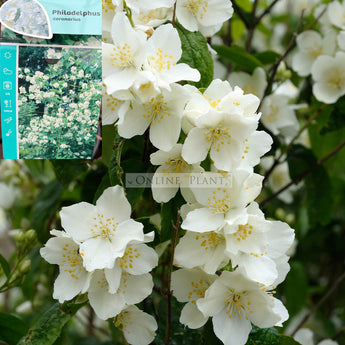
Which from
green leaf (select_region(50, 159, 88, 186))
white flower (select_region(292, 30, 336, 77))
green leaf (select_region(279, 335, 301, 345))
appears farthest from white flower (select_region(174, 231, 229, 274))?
white flower (select_region(292, 30, 336, 77))

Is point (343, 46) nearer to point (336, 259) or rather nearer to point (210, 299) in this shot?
point (210, 299)

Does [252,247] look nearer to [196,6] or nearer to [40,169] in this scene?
[196,6]

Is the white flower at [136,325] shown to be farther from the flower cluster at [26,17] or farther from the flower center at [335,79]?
the flower center at [335,79]

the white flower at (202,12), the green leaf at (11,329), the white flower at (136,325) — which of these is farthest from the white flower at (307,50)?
the green leaf at (11,329)

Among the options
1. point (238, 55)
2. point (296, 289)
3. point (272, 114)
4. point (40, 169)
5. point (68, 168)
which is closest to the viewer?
point (68, 168)

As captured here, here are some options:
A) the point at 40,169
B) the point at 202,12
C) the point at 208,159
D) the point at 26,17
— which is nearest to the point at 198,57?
the point at 202,12

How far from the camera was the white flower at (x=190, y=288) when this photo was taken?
941mm

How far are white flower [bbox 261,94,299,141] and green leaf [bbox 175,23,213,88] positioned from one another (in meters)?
0.43

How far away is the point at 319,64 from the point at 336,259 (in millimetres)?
1195

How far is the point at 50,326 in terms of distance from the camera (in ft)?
3.24

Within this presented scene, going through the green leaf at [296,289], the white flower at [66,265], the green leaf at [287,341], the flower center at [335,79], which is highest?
the flower center at [335,79]

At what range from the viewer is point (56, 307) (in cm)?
103

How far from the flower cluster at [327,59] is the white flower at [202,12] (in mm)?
404

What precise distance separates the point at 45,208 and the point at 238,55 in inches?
27.6
